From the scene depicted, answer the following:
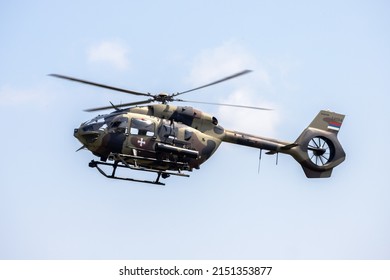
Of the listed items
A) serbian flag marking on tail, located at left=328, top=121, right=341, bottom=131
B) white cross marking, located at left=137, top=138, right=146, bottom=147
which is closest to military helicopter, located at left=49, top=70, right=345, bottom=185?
white cross marking, located at left=137, top=138, right=146, bottom=147

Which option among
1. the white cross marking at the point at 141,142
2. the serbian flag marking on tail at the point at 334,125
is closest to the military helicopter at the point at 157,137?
the white cross marking at the point at 141,142

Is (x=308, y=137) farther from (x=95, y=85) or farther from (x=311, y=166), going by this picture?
(x=95, y=85)

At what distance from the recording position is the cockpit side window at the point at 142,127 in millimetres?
23275

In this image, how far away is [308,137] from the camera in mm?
27578

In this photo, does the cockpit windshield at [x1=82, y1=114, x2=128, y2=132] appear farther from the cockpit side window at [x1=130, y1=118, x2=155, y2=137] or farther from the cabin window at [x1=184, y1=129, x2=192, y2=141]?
the cabin window at [x1=184, y1=129, x2=192, y2=141]

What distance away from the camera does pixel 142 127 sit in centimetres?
2336

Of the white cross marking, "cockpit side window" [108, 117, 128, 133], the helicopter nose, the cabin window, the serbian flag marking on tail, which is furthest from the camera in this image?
the serbian flag marking on tail

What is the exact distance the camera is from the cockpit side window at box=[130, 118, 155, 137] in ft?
76.4

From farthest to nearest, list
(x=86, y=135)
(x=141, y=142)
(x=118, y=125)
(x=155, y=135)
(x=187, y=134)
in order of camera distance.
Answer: (x=187, y=134) → (x=155, y=135) → (x=141, y=142) → (x=118, y=125) → (x=86, y=135)

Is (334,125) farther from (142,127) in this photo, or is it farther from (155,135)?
(142,127)

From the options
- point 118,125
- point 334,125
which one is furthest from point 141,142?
point 334,125

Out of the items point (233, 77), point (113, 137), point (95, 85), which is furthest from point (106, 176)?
point (233, 77)
